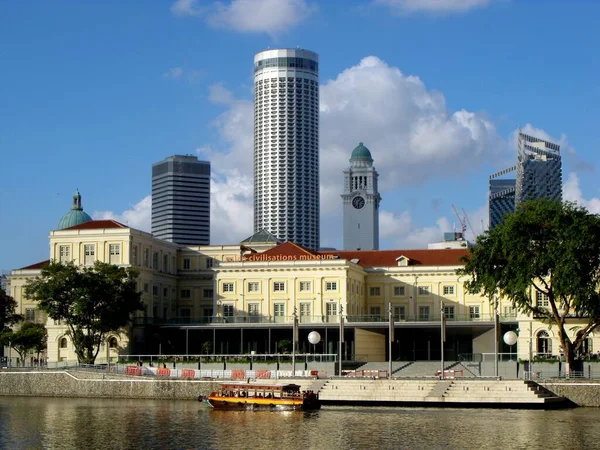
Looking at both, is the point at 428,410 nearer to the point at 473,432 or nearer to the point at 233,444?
the point at 473,432

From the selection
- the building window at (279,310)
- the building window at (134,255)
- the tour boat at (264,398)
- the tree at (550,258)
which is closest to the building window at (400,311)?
the building window at (279,310)

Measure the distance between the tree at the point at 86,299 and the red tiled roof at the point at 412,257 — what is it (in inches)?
1125

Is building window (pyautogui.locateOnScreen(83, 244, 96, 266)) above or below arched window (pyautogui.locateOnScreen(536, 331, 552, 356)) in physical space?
above

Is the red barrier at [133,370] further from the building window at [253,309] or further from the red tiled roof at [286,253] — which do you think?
the red tiled roof at [286,253]

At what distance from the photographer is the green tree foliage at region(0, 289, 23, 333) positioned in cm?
11832

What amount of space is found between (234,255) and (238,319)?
1840 cm

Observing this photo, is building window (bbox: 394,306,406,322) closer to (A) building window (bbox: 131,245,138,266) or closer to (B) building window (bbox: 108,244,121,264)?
(A) building window (bbox: 131,245,138,266)

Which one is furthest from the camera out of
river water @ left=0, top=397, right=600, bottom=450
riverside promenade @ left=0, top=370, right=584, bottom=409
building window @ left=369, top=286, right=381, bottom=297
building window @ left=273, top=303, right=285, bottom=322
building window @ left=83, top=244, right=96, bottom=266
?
building window @ left=369, top=286, right=381, bottom=297

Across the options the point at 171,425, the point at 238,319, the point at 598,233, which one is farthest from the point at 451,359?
the point at 171,425

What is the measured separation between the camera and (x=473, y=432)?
65062 mm

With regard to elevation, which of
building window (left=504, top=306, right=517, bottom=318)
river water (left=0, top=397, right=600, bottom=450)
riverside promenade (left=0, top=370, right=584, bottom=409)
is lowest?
river water (left=0, top=397, right=600, bottom=450)

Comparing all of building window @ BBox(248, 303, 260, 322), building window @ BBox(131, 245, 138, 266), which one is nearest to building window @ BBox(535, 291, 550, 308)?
building window @ BBox(248, 303, 260, 322)

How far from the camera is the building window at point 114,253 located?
122m

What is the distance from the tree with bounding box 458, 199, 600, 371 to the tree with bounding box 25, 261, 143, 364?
3558 cm
